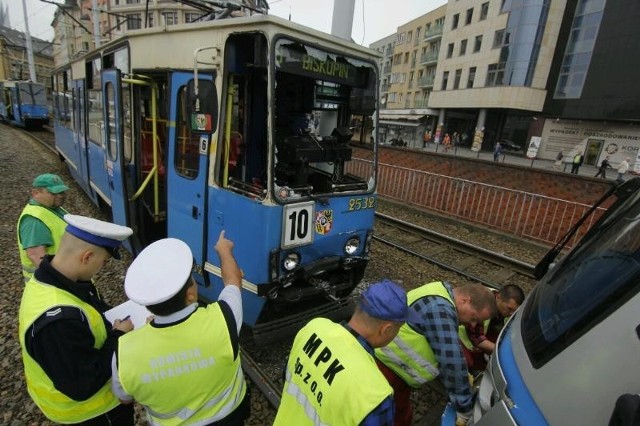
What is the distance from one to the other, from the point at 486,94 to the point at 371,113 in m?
32.6

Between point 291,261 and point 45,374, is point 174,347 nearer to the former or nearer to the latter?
point 45,374

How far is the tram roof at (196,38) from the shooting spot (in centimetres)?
291

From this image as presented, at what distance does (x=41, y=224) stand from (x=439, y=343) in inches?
125

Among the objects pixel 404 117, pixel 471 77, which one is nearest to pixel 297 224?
pixel 471 77

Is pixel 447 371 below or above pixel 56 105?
below

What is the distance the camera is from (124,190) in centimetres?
461

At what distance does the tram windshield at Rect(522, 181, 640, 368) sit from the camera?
1.50 m

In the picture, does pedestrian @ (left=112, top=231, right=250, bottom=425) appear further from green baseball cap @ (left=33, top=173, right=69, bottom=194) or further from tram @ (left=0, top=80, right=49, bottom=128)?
tram @ (left=0, top=80, right=49, bottom=128)

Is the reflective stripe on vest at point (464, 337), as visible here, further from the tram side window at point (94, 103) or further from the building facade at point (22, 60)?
the building facade at point (22, 60)

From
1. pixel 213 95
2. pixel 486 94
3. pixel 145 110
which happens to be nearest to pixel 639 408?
pixel 213 95

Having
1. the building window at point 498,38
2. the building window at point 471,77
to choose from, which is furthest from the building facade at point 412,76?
the building window at point 498,38

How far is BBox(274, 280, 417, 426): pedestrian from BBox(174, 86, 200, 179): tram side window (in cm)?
253

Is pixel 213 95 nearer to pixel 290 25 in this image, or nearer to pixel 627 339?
pixel 290 25

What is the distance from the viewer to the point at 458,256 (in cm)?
645
